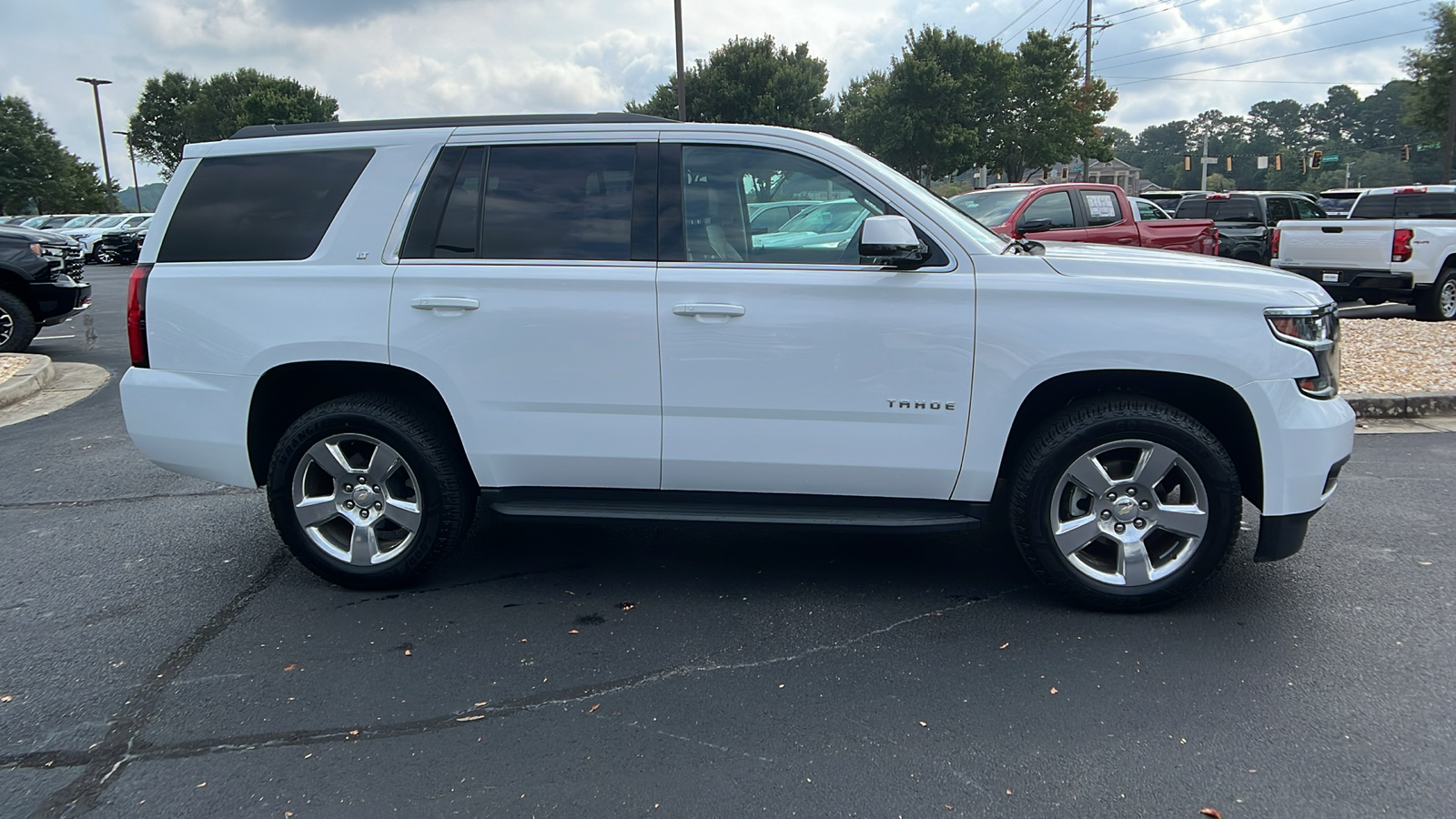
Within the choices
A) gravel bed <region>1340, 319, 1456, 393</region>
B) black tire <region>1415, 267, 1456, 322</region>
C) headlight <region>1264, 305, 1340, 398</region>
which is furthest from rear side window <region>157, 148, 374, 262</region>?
black tire <region>1415, 267, 1456, 322</region>

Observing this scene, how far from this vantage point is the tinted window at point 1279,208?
17.7m

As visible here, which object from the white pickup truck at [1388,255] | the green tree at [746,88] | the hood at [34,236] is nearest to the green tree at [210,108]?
the green tree at [746,88]

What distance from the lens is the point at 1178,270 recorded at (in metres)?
3.66

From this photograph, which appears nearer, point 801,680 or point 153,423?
point 801,680

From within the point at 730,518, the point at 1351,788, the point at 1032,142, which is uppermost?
the point at 1032,142

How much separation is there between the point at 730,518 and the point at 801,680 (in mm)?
750

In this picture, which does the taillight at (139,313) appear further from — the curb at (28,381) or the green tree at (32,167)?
the green tree at (32,167)

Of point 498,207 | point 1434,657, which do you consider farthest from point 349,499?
point 1434,657

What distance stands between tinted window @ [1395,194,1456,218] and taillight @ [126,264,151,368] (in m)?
14.9

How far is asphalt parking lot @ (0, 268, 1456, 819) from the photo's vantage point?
2.68 metres

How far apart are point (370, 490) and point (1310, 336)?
3.72 meters

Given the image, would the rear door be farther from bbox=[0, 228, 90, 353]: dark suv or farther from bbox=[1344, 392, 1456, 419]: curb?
bbox=[0, 228, 90, 353]: dark suv

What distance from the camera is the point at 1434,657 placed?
3.38m

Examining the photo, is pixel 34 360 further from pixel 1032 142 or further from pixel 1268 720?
pixel 1032 142
